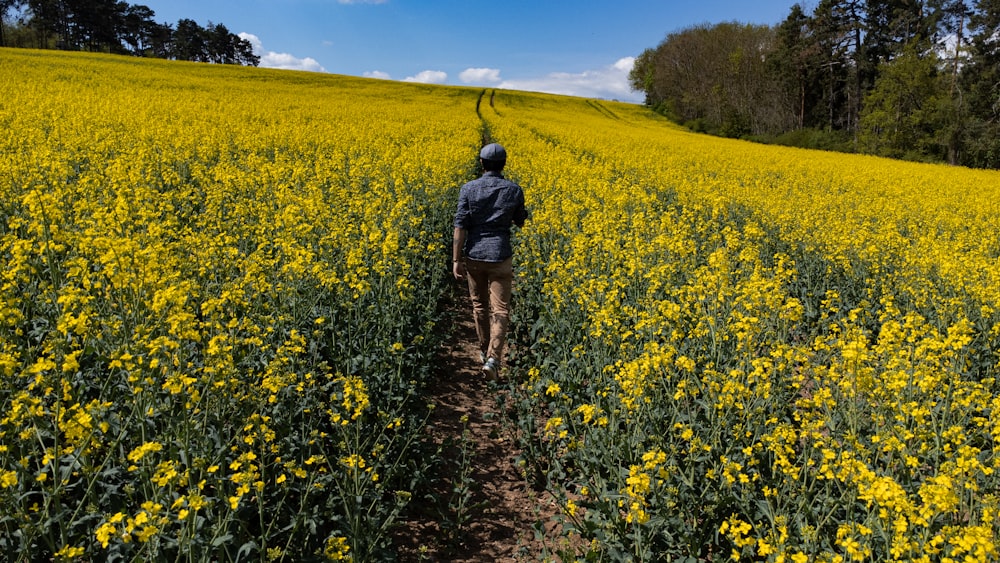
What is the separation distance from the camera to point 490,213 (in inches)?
229

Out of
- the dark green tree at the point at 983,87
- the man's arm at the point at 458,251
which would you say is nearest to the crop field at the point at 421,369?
the man's arm at the point at 458,251

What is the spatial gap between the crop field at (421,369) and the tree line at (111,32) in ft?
237

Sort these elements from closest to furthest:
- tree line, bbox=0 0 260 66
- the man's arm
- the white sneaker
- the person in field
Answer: the white sneaker, the person in field, the man's arm, tree line, bbox=0 0 260 66

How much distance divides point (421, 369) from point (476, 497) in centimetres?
110

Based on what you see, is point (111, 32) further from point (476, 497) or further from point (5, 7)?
point (476, 497)

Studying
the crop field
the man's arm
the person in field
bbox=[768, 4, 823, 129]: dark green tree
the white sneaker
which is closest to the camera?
the crop field

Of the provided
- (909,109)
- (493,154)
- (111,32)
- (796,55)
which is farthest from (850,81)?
(111,32)

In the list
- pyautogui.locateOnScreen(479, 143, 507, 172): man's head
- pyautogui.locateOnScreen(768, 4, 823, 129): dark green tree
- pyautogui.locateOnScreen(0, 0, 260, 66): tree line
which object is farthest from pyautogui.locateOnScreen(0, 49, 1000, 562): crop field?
pyautogui.locateOnScreen(0, 0, 260, 66): tree line

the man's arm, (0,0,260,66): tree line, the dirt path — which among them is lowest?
the dirt path

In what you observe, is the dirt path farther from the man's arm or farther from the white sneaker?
the man's arm

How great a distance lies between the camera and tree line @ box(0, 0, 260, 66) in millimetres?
64325

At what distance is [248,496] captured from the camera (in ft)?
9.43

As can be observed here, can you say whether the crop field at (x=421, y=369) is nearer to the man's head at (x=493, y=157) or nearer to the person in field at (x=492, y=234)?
the person in field at (x=492, y=234)

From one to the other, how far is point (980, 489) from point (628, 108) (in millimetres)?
67335
